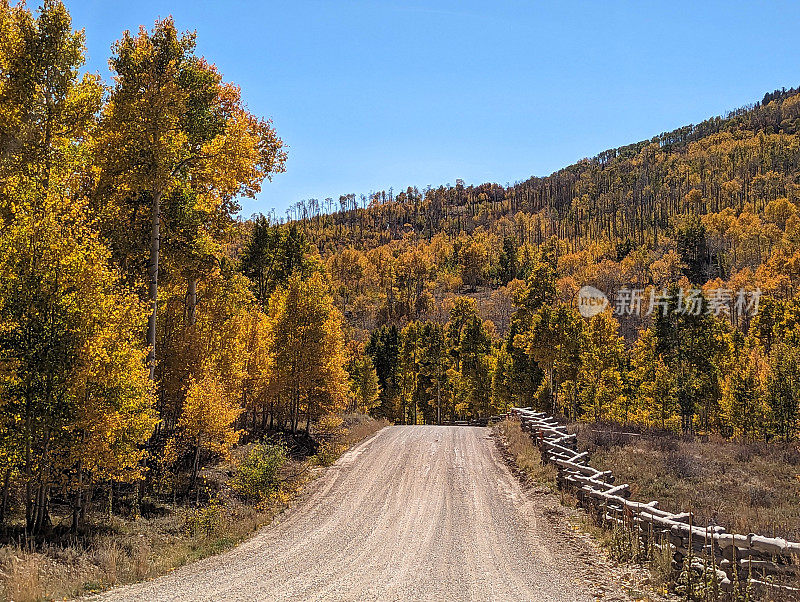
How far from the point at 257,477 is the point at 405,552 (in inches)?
292

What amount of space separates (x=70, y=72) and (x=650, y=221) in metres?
175

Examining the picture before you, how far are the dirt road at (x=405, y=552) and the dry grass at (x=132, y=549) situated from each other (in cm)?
57

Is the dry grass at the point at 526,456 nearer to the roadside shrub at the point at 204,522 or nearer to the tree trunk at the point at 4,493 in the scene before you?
the roadside shrub at the point at 204,522

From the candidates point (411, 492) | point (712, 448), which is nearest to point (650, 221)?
point (712, 448)

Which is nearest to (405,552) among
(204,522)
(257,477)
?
(204,522)

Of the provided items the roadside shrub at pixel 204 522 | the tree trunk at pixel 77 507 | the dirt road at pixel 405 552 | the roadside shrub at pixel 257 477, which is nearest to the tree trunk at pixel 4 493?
the tree trunk at pixel 77 507

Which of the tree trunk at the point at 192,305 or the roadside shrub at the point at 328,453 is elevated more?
the tree trunk at the point at 192,305

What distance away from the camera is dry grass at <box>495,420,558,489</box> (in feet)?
65.2

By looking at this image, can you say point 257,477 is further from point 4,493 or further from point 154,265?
point 154,265

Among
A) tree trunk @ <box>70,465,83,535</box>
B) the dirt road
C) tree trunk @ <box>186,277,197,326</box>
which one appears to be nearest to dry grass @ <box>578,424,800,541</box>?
the dirt road

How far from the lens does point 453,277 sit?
15450 centimetres

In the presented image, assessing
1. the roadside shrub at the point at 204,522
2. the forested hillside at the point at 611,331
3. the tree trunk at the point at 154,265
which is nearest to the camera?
the roadside shrub at the point at 204,522

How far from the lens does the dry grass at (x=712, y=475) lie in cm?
1495

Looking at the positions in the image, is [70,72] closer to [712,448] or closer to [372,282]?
[712,448]
